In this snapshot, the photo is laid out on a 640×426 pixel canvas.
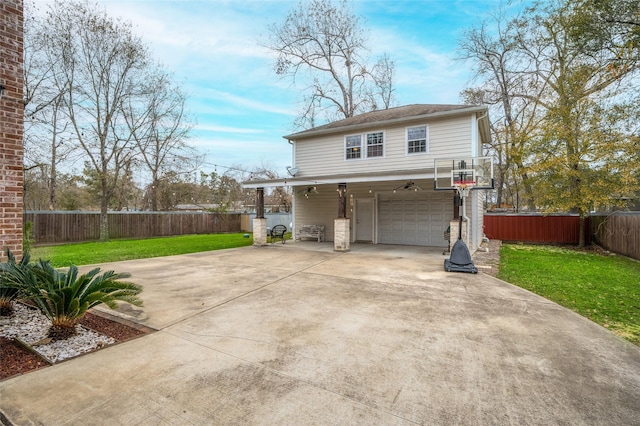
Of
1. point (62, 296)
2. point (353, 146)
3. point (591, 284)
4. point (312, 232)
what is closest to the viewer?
point (62, 296)

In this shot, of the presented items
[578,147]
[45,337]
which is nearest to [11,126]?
[45,337]

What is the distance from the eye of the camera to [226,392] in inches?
91.2

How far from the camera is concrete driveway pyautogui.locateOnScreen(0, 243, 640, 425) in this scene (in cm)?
209

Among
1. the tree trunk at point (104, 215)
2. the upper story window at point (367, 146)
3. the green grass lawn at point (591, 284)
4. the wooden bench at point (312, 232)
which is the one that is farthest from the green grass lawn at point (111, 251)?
the green grass lawn at point (591, 284)

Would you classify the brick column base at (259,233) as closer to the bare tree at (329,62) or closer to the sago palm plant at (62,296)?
the sago palm plant at (62,296)

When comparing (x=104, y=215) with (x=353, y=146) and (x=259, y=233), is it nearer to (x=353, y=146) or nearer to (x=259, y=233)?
(x=259, y=233)

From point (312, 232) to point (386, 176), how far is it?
513 cm

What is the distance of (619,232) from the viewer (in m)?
10.8

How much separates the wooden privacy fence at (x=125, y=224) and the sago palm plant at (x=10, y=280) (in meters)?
11.1

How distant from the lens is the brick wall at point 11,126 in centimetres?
353

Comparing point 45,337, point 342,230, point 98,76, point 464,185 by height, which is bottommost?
point 45,337

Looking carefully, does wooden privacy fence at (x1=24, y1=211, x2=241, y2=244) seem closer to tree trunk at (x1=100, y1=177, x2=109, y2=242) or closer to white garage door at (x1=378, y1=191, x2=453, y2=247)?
tree trunk at (x1=100, y1=177, x2=109, y2=242)

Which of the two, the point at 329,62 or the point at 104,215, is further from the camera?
the point at 329,62

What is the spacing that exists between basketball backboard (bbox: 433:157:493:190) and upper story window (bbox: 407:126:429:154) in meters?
1.47
